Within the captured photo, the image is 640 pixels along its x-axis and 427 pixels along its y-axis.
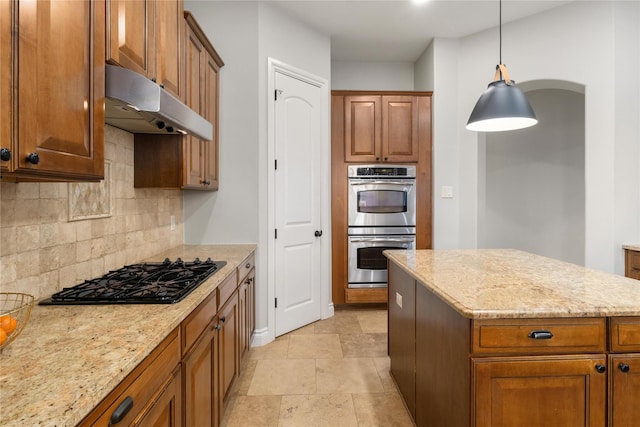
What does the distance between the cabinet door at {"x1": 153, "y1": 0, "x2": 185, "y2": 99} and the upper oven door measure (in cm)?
226

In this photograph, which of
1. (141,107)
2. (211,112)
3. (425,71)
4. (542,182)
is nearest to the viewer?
(141,107)

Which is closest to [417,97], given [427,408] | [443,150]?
[443,150]

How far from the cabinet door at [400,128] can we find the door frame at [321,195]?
723 millimetres

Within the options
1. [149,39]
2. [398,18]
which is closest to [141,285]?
[149,39]

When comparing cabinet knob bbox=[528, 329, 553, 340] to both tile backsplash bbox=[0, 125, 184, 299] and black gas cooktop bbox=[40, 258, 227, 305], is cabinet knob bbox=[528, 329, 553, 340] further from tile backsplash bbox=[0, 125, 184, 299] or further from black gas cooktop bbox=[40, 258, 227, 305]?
tile backsplash bbox=[0, 125, 184, 299]

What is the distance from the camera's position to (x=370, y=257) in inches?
155

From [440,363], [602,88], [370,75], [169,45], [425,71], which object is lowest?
[440,363]

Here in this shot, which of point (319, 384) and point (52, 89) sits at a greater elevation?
point (52, 89)

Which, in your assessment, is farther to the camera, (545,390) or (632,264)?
(632,264)

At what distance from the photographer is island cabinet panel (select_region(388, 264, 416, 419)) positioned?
1924mm

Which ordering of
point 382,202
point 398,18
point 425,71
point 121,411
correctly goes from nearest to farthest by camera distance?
point 121,411 < point 398,18 < point 382,202 < point 425,71

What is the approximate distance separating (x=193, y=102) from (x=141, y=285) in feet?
4.40

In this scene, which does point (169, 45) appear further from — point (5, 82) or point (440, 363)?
point (440, 363)

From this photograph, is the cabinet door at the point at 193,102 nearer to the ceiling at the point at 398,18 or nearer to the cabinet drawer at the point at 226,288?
the cabinet drawer at the point at 226,288
